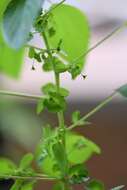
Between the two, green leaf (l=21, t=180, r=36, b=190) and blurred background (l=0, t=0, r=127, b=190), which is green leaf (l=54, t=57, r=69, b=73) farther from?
blurred background (l=0, t=0, r=127, b=190)

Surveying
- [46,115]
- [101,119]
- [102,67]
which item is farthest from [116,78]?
[46,115]

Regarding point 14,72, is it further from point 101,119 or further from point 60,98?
point 101,119

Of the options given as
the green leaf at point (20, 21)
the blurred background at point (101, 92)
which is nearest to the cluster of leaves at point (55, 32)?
the green leaf at point (20, 21)

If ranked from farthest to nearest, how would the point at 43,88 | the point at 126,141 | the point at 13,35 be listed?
the point at 126,141
the point at 43,88
the point at 13,35

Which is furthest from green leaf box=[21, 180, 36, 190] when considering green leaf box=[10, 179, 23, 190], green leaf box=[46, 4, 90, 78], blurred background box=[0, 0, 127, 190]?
blurred background box=[0, 0, 127, 190]

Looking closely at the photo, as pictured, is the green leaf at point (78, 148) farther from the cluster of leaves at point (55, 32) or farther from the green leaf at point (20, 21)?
the green leaf at point (20, 21)

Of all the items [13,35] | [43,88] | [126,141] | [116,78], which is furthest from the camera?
[116,78]
